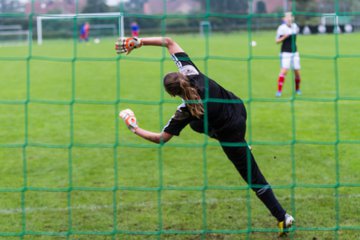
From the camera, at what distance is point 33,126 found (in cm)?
930

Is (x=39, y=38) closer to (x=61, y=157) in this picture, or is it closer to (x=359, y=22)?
(x=359, y=22)

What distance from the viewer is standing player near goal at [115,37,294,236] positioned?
4.19 meters

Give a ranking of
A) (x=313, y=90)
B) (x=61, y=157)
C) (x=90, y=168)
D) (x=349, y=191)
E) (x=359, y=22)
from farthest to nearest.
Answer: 1. (x=359, y=22)
2. (x=313, y=90)
3. (x=61, y=157)
4. (x=90, y=168)
5. (x=349, y=191)

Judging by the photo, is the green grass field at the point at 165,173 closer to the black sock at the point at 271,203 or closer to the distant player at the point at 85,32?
the black sock at the point at 271,203

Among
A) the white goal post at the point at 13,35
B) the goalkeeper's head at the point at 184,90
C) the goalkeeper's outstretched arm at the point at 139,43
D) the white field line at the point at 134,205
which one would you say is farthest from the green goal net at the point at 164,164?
the white goal post at the point at 13,35

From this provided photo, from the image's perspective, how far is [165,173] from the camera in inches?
255

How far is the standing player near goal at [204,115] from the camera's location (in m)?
4.19

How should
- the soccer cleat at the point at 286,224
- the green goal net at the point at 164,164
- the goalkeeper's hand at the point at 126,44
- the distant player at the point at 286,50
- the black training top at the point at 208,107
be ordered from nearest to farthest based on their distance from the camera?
the black training top at the point at 208,107
the goalkeeper's hand at the point at 126,44
the soccer cleat at the point at 286,224
the green goal net at the point at 164,164
the distant player at the point at 286,50

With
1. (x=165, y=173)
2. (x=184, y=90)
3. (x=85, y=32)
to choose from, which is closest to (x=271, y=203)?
(x=184, y=90)

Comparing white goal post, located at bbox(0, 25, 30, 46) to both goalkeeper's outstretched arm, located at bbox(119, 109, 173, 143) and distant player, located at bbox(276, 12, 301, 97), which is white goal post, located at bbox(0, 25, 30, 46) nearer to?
distant player, located at bbox(276, 12, 301, 97)

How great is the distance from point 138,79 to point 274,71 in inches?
177

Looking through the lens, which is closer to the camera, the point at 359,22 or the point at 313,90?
the point at 313,90

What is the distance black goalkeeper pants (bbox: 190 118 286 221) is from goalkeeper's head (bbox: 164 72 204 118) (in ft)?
0.94

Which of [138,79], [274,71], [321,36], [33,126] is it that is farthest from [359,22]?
[33,126]
